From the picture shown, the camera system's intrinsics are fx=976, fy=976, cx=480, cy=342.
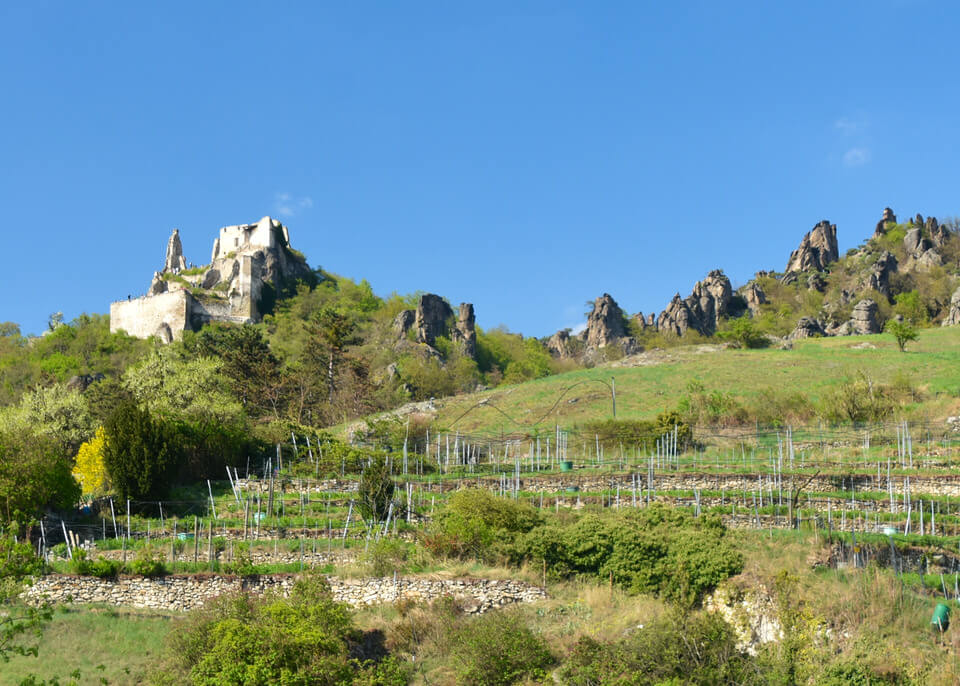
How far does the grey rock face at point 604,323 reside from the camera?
123500mm

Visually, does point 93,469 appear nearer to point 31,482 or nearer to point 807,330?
point 31,482

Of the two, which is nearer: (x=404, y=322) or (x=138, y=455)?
(x=138, y=455)

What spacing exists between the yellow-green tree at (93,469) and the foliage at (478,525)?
14424 millimetres

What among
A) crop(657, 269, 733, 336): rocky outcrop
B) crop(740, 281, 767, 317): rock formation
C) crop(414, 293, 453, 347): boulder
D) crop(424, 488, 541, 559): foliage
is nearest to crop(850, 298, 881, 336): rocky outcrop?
crop(657, 269, 733, 336): rocky outcrop

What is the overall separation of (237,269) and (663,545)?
93.7 meters

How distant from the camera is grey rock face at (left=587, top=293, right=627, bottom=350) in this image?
405 feet

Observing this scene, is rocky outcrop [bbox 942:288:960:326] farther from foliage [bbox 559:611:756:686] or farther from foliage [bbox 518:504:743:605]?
foliage [bbox 559:611:756:686]

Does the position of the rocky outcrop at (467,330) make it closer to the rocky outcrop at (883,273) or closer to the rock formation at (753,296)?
the rock formation at (753,296)

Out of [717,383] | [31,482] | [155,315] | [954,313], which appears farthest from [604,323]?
[31,482]

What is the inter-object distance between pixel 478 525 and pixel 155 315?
85101mm

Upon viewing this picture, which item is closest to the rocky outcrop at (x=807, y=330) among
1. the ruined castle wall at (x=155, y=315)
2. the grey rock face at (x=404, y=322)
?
the grey rock face at (x=404, y=322)

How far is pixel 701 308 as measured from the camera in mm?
132000

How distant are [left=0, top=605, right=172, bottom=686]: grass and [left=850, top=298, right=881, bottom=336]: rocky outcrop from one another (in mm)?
86169

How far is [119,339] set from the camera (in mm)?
100375
